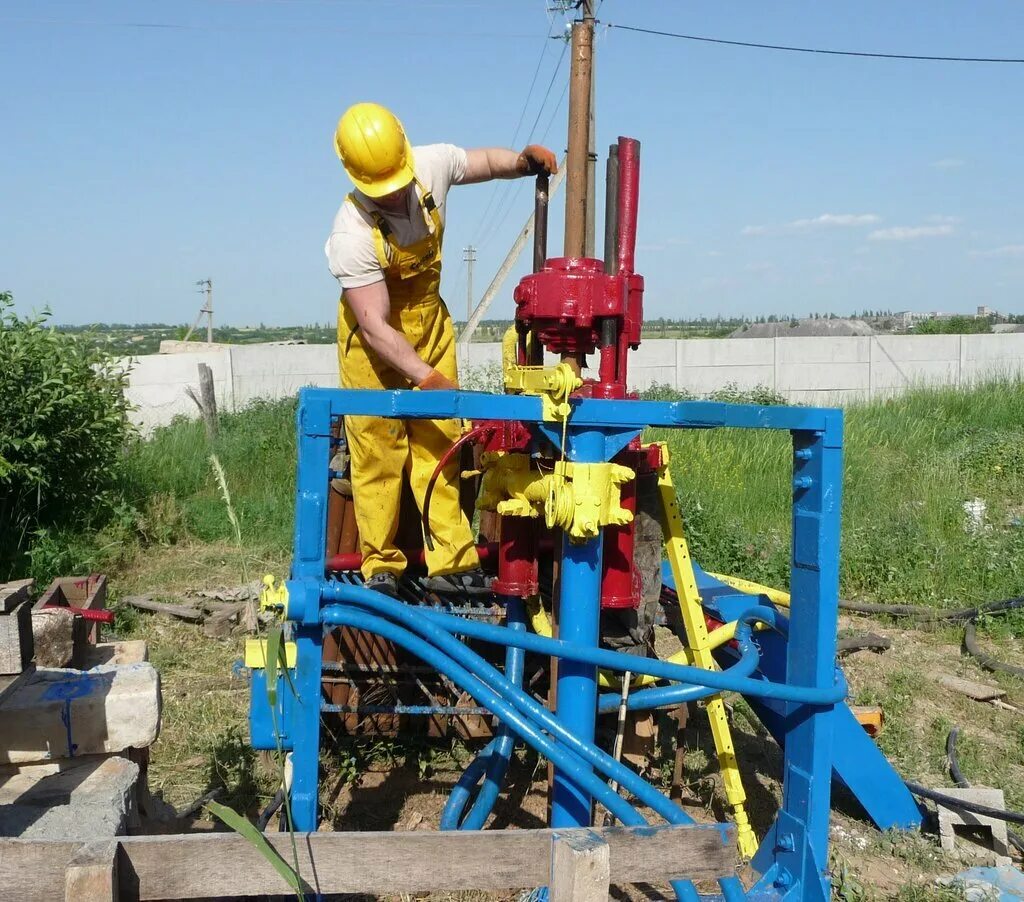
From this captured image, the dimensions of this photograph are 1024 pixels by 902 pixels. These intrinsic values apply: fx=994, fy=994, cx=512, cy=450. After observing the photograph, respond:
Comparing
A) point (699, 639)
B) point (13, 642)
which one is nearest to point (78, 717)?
point (13, 642)

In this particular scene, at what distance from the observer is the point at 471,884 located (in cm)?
202

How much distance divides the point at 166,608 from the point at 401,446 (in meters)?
3.53

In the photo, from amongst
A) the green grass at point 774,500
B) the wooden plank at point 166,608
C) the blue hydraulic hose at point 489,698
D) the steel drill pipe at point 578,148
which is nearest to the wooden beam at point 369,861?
the blue hydraulic hose at point 489,698

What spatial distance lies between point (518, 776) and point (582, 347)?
6.89ft

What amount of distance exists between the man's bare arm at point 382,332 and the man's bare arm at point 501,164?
658 mm

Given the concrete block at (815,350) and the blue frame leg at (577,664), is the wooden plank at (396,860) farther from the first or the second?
the concrete block at (815,350)

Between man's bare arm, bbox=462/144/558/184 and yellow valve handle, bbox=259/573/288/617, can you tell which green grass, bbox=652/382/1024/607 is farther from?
yellow valve handle, bbox=259/573/288/617

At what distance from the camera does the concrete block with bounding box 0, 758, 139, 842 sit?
2459 millimetres

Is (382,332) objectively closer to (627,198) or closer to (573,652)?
(627,198)

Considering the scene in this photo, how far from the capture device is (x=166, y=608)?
6469 mm

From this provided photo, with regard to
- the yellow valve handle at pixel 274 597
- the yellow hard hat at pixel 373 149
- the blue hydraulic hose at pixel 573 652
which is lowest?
the blue hydraulic hose at pixel 573 652

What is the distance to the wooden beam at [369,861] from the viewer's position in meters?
Result: 1.86

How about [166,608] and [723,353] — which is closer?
[166,608]

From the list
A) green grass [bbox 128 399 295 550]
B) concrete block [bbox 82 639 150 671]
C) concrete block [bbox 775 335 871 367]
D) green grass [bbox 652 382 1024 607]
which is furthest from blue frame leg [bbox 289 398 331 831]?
concrete block [bbox 775 335 871 367]
